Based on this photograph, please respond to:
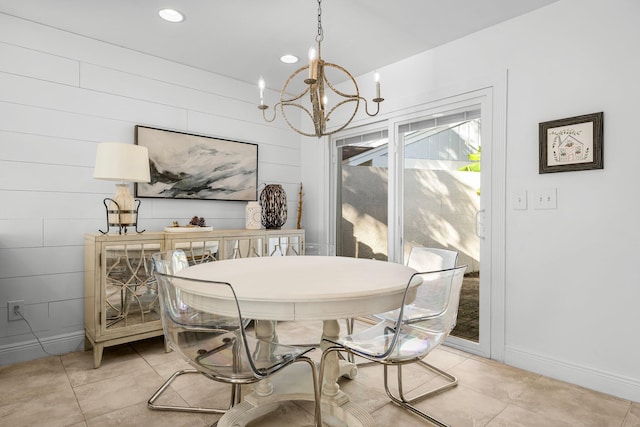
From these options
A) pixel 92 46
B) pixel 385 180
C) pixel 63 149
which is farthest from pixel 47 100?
pixel 385 180

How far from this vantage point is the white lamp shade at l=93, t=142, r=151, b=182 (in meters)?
2.46

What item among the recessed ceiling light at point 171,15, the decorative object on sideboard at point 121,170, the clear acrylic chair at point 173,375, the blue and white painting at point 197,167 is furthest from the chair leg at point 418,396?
the recessed ceiling light at point 171,15

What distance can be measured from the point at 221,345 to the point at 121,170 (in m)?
1.61

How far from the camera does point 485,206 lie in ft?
8.82

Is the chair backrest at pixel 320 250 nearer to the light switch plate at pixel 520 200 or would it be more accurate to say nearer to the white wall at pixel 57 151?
the white wall at pixel 57 151

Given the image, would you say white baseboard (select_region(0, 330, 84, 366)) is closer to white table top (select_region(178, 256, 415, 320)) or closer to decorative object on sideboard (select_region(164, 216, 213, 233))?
decorative object on sideboard (select_region(164, 216, 213, 233))

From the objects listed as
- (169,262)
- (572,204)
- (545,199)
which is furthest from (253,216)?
(572,204)

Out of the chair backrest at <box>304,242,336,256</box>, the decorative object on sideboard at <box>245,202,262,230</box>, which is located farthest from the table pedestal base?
the decorative object on sideboard at <box>245,202,262,230</box>

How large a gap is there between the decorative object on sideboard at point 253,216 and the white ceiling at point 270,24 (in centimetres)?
133

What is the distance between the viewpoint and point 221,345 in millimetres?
1507

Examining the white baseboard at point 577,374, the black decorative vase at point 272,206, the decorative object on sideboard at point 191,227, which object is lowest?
the white baseboard at point 577,374

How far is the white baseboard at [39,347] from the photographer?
2521 mm

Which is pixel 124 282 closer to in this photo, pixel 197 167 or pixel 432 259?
pixel 197 167

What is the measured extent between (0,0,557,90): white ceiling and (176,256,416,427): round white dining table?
1.69 meters
